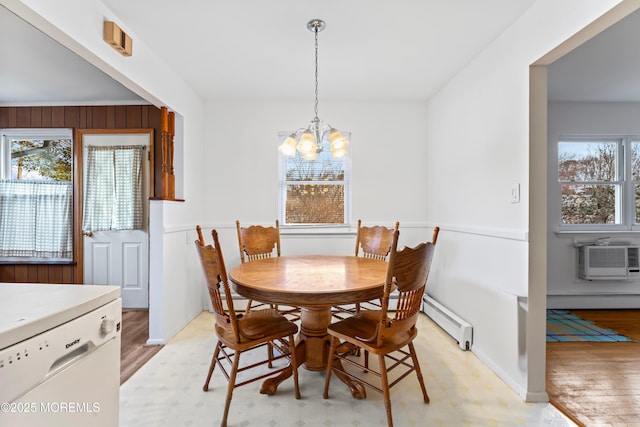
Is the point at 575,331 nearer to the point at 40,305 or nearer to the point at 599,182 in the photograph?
the point at 599,182

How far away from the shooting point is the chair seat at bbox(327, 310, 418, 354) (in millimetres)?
1674

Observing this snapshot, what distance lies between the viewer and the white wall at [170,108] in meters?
1.63

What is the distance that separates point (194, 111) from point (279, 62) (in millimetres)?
1213

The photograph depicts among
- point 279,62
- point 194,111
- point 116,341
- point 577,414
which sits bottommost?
point 577,414

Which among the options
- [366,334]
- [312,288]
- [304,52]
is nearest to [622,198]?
[366,334]

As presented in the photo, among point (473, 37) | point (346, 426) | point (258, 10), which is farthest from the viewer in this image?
point (473, 37)

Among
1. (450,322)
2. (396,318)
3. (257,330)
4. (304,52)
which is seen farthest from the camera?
(450,322)

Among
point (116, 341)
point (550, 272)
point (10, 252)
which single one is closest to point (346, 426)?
point (116, 341)

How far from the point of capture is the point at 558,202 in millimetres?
3789

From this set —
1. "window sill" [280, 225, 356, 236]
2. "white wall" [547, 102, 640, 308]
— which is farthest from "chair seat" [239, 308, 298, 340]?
"white wall" [547, 102, 640, 308]

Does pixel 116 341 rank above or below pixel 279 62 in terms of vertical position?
below

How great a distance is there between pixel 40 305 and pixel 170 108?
233 cm

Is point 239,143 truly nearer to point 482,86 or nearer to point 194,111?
point 194,111

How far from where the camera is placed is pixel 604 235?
12.3ft
